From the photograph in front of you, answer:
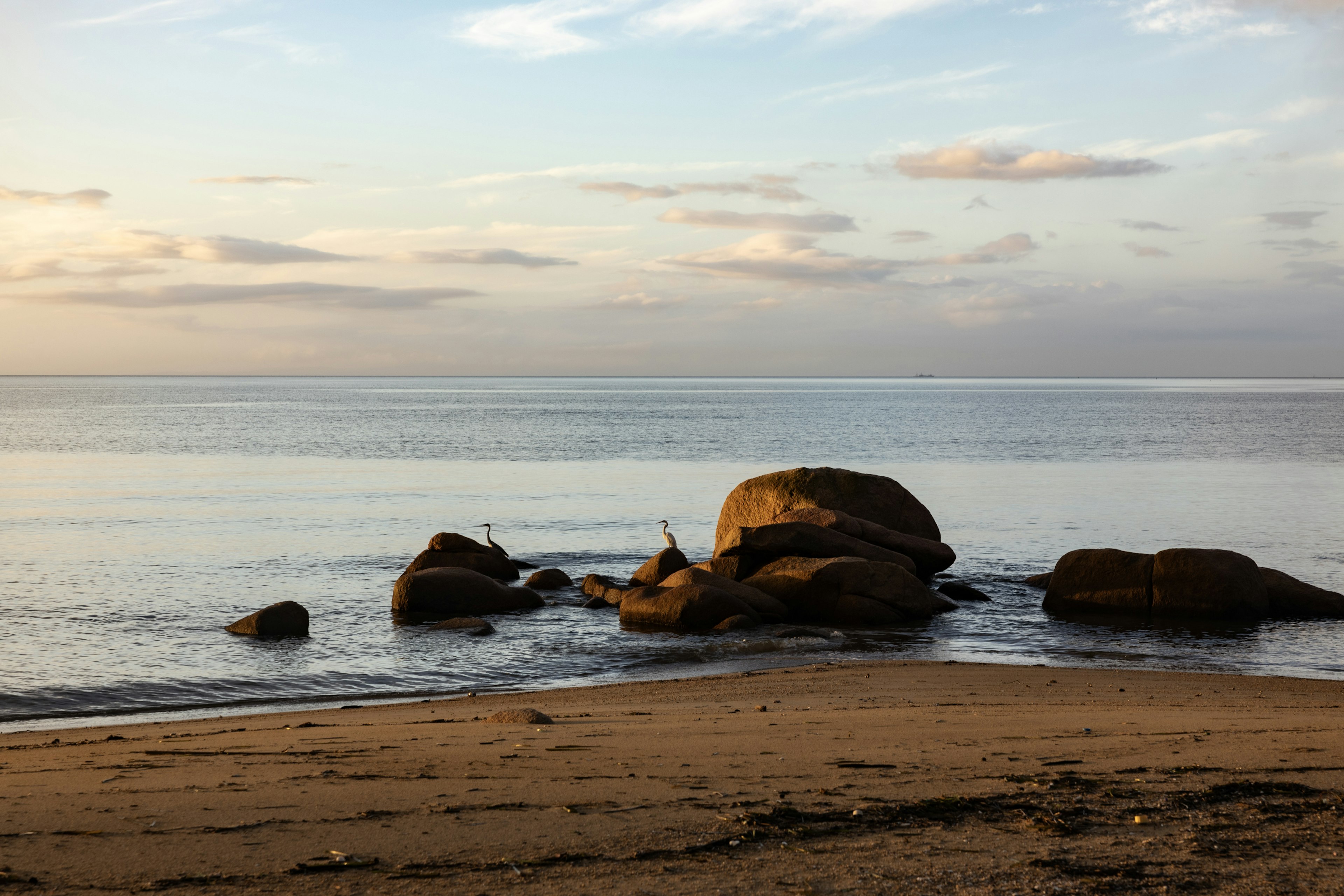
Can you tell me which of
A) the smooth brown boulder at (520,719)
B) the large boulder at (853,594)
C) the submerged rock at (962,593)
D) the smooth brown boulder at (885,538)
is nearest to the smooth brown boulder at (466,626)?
the large boulder at (853,594)

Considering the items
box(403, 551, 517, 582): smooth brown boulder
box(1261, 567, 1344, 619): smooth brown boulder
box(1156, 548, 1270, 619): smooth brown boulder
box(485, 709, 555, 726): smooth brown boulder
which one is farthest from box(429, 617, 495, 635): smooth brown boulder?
box(1261, 567, 1344, 619): smooth brown boulder

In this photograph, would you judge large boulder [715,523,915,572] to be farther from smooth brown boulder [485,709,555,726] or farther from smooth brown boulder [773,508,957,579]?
smooth brown boulder [485,709,555,726]

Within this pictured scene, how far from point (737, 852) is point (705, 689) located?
7.30 meters

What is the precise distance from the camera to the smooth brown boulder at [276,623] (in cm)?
1670

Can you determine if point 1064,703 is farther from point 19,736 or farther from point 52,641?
point 52,641

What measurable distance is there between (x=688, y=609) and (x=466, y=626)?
3911 millimetres

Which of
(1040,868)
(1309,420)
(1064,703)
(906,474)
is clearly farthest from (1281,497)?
(1309,420)

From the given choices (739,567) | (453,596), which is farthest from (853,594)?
(453,596)

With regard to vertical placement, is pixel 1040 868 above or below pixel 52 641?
above

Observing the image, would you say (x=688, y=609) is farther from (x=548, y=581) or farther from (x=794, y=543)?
(x=548, y=581)

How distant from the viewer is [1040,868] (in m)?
5.44

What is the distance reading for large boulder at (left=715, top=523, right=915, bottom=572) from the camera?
66.8ft

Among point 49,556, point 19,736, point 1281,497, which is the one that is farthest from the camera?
point 1281,497

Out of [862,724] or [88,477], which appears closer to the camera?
[862,724]
